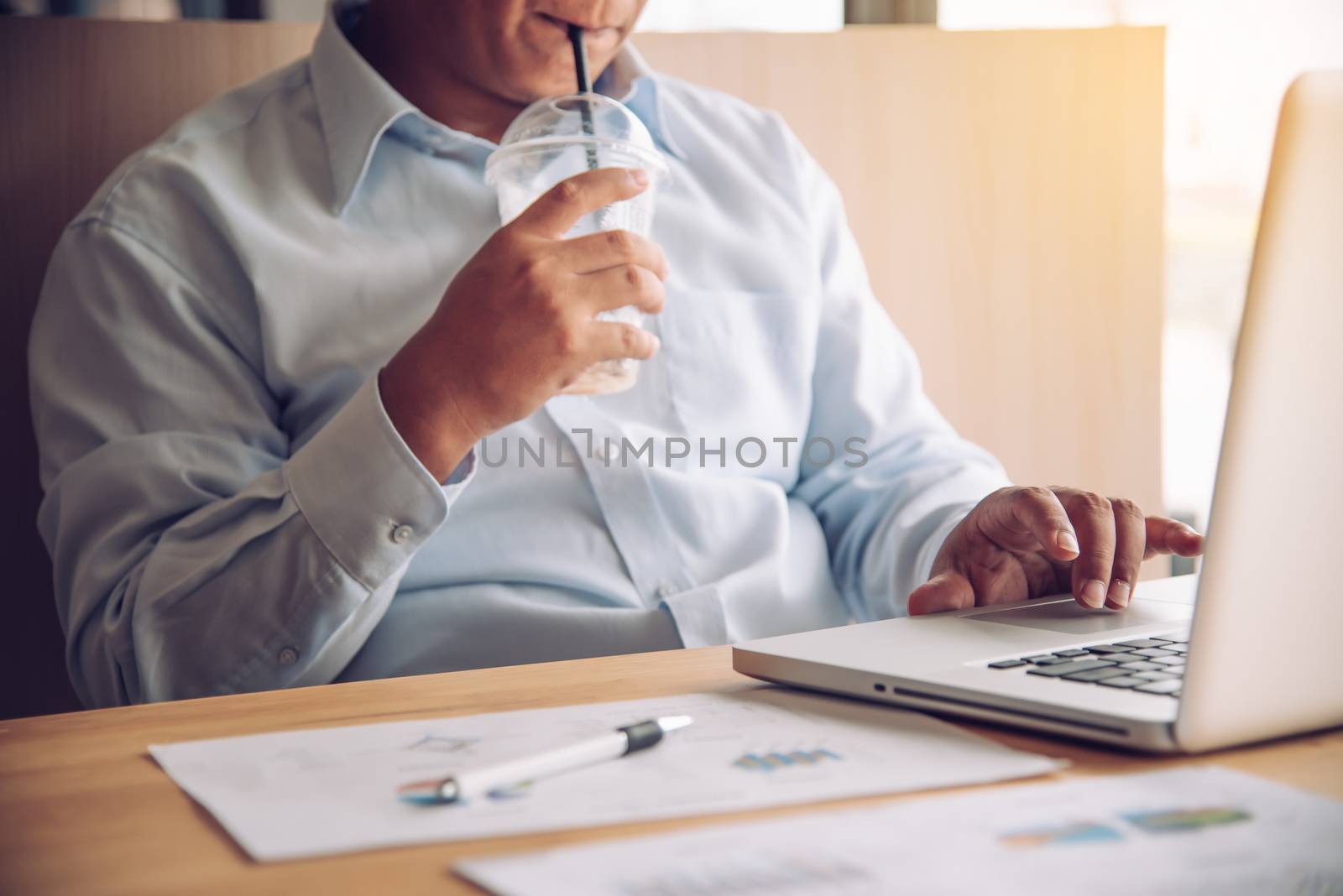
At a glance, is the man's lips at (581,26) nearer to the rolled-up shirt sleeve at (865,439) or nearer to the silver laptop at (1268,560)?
the rolled-up shirt sleeve at (865,439)

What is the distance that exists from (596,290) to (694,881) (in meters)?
0.51

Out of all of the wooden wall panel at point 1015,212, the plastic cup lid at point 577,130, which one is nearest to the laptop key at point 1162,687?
the plastic cup lid at point 577,130

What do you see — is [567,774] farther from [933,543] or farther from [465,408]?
[933,543]

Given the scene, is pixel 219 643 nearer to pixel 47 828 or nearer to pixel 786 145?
pixel 47 828

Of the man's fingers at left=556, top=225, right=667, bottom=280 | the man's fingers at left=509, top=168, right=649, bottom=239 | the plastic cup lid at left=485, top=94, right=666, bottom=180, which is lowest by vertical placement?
the man's fingers at left=556, top=225, right=667, bottom=280

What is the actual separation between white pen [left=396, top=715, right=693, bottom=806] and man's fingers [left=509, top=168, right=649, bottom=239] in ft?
1.29

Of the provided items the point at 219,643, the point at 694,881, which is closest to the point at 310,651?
the point at 219,643

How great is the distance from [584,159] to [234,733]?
20.8 inches

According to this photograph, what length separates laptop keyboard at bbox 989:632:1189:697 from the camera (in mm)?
492

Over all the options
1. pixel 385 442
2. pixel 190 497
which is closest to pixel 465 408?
pixel 385 442

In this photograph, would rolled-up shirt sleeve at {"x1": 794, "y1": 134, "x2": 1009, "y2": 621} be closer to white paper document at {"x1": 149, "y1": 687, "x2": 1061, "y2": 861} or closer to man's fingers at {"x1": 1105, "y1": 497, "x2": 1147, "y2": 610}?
man's fingers at {"x1": 1105, "y1": 497, "x2": 1147, "y2": 610}

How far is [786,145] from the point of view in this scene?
1287 millimetres

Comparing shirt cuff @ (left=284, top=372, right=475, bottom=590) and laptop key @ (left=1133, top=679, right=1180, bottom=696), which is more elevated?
shirt cuff @ (left=284, top=372, right=475, bottom=590)

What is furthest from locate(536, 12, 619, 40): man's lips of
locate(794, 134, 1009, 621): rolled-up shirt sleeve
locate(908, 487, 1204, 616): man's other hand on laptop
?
locate(908, 487, 1204, 616): man's other hand on laptop
